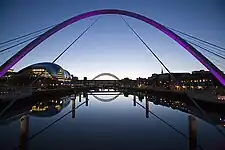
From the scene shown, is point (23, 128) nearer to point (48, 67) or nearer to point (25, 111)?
point (25, 111)

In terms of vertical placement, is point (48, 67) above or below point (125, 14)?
above

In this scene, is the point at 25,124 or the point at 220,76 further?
the point at 220,76

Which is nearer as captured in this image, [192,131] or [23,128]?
[23,128]

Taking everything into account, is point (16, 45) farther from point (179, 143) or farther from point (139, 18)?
point (179, 143)

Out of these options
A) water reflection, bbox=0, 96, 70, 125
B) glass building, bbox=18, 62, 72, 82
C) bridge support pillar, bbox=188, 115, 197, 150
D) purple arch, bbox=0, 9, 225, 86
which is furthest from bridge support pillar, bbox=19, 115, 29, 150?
glass building, bbox=18, 62, 72, 82

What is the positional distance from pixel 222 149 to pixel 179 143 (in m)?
2.19

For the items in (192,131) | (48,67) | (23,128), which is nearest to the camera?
(23,128)

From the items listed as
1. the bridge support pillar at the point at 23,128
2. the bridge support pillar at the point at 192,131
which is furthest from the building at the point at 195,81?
the bridge support pillar at the point at 23,128

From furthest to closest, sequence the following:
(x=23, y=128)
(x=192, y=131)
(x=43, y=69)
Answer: (x=43, y=69), (x=192, y=131), (x=23, y=128)

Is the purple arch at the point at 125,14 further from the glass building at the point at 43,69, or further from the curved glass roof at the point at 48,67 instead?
the curved glass roof at the point at 48,67

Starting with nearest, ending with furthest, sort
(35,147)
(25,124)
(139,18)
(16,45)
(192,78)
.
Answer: (25,124) < (35,147) < (16,45) < (139,18) < (192,78)

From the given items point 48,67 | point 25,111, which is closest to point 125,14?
point 25,111

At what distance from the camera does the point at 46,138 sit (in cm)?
1409

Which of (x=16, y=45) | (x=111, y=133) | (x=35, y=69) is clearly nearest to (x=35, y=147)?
(x=111, y=133)
